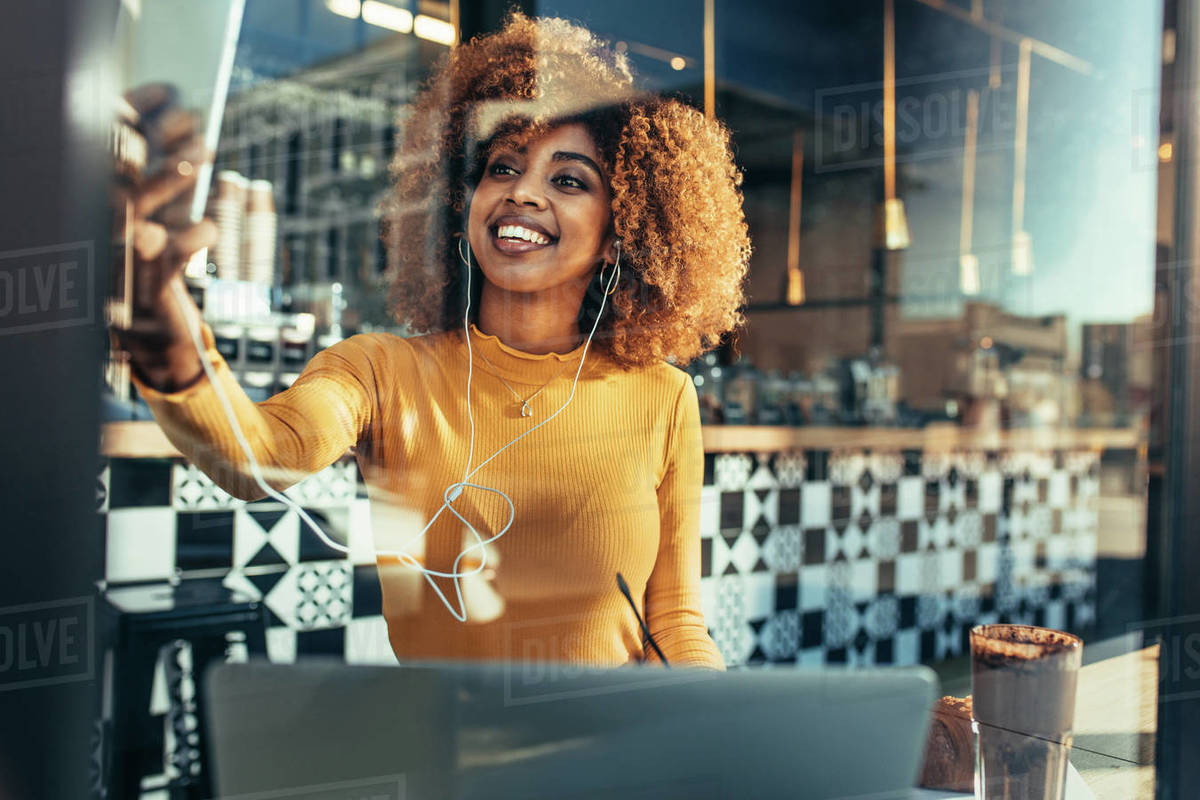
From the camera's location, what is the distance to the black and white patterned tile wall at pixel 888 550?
1570 mm

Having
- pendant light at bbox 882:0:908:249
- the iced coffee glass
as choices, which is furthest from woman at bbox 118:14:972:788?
pendant light at bbox 882:0:908:249

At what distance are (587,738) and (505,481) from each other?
1.53ft

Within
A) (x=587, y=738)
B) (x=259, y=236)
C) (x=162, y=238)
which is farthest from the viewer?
(x=259, y=236)

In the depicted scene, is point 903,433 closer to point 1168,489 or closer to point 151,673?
point 1168,489

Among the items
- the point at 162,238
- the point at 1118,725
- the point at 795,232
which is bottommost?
the point at 1118,725

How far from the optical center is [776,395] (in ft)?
5.89

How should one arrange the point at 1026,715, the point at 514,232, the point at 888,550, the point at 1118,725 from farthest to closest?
1. the point at 888,550
2. the point at 1118,725
3. the point at 514,232
4. the point at 1026,715

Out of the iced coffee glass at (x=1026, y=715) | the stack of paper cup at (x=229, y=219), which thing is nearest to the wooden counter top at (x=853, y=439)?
the stack of paper cup at (x=229, y=219)

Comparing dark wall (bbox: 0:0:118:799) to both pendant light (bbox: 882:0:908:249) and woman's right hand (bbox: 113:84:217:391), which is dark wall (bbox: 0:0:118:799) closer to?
woman's right hand (bbox: 113:84:217:391)

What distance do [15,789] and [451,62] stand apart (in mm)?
1045

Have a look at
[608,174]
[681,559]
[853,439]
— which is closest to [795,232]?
[853,439]

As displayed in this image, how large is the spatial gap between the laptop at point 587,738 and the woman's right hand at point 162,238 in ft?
1.20

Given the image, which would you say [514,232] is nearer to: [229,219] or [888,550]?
[229,219]

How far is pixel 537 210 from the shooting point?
1.13 m
